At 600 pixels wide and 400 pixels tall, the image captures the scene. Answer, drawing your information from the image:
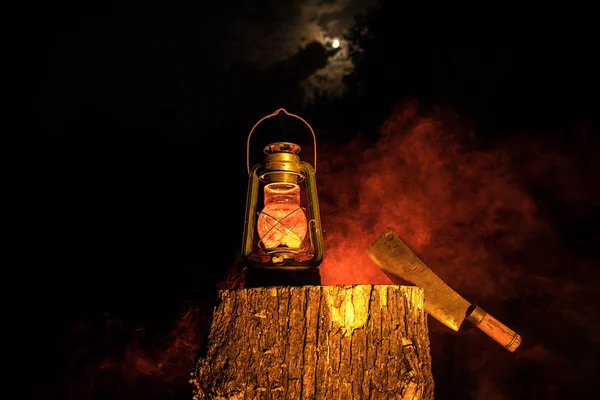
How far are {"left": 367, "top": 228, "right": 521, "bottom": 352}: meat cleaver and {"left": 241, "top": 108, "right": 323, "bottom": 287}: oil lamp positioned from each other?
0.44 metres

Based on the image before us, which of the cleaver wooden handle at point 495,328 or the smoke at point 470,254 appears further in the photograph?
the smoke at point 470,254

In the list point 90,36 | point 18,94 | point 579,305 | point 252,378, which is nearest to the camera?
point 252,378

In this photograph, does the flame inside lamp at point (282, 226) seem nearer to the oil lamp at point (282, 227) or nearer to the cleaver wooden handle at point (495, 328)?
the oil lamp at point (282, 227)

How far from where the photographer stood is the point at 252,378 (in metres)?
1.76

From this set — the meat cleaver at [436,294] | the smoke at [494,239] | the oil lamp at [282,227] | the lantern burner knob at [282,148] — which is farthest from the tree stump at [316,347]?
the smoke at [494,239]

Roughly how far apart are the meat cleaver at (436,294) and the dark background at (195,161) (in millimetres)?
1173

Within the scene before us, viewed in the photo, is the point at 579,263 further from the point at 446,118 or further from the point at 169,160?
the point at 169,160

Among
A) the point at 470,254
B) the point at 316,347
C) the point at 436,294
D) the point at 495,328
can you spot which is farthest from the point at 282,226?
the point at 470,254

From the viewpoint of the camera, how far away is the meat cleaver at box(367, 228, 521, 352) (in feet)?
7.69

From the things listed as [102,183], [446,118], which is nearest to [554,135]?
[446,118]

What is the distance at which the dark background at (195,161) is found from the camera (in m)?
3.34

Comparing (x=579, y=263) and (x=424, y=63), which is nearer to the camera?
(x=579, y=263)

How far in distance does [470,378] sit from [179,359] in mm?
2569

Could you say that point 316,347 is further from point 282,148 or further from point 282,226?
point 282,148
